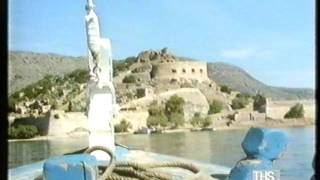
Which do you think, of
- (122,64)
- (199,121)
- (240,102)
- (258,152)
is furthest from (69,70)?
(258,152)

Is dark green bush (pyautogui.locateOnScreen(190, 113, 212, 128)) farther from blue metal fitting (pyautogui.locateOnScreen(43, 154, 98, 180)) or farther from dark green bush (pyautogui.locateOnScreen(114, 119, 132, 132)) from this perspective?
blue metal fitting (pyautogui.locateOnScreen(43, 154, 98, 180))

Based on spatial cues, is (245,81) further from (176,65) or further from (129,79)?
(129,79)

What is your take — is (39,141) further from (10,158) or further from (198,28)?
(198,28)

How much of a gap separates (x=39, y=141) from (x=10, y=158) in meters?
0.13

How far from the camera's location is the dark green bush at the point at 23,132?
294 centimetres

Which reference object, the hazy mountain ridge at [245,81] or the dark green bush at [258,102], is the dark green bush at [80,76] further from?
the dark green bush at [258,102]

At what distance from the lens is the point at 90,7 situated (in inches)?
116

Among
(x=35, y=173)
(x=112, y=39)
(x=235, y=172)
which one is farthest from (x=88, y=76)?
(x=235, y=172)

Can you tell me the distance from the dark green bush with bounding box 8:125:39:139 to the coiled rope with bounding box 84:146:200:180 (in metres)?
0.21

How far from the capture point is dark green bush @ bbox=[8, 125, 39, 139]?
9.64 ft

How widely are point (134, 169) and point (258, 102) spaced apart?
1.73 ft

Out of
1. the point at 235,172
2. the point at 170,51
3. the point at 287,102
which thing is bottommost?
the point at 235,172

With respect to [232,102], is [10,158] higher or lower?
lower

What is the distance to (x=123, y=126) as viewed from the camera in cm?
299
